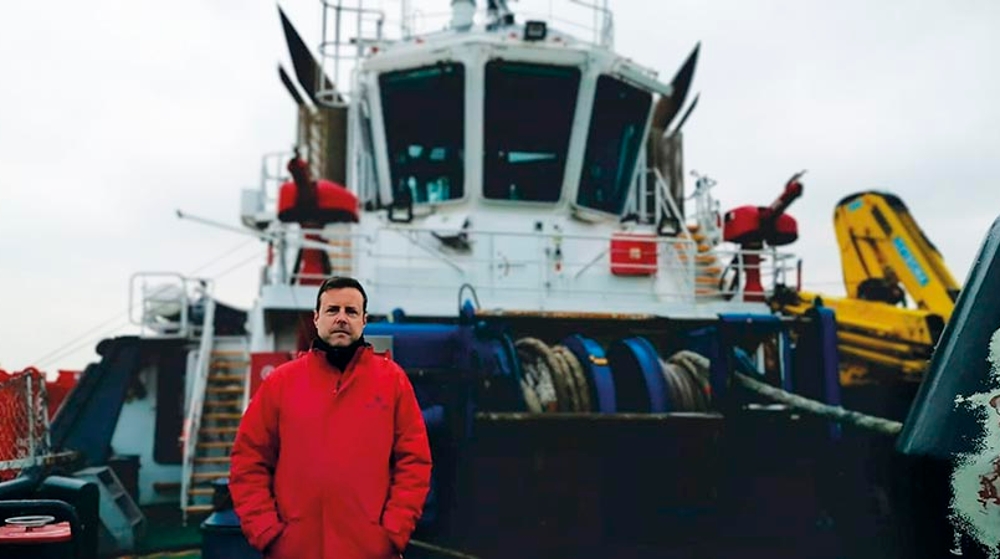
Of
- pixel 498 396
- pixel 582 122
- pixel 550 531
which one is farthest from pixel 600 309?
pixel 550 531

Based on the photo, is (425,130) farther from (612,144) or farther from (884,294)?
(884,294)

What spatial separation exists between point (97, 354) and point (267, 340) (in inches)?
98.3

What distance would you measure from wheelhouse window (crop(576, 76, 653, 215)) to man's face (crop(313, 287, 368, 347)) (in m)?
7.86

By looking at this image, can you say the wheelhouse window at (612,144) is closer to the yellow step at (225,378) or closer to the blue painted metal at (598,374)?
the blue painted metal at (598,374)

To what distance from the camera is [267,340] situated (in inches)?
357

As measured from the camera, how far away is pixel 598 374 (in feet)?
20.4

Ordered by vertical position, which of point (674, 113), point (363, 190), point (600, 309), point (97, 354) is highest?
point (674, 113)

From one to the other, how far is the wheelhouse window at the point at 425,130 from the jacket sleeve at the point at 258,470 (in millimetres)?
7533

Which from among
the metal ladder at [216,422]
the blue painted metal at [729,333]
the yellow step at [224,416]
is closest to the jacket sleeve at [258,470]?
the blue painted metal at [729,333]

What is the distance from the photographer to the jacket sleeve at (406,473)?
2.81 meters

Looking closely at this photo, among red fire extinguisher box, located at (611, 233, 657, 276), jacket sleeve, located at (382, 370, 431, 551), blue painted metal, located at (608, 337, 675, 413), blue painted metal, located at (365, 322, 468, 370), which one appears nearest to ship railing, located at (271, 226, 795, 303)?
red fire extinguisher box, located at (611, 233, 657, 276)

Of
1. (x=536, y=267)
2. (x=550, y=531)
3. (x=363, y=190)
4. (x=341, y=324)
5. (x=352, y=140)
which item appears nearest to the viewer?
(x=341, y=324)

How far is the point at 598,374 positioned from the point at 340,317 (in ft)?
12.0

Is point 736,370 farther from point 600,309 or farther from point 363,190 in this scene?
point 363,190
